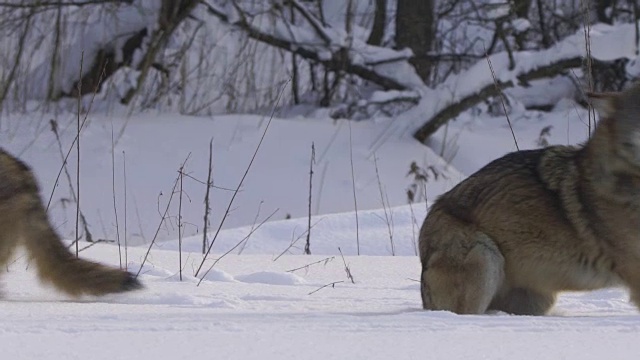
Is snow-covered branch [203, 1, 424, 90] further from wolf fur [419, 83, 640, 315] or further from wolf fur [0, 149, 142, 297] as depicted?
wolf fur [419, 83, 640, 315]

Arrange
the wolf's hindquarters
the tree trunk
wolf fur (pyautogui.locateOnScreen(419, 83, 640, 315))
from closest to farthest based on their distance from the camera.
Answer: wolf fur (pyautogui.locateOnScreen(419, 83, 640, 315)), the wolf's hindquarters, the tree trunk

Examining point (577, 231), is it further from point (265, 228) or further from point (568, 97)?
point (568, 97)

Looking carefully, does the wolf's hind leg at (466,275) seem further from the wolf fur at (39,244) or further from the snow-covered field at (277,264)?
the wolf fur at (39,244)

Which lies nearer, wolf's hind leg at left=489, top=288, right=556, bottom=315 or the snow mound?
wolf's hind leg at left=489, top=288, right=556, bottom=315

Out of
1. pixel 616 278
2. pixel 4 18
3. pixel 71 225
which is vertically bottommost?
pixel 71 225

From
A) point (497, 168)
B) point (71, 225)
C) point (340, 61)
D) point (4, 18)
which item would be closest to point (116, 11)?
point (4, 18)

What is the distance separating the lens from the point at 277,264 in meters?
6.93

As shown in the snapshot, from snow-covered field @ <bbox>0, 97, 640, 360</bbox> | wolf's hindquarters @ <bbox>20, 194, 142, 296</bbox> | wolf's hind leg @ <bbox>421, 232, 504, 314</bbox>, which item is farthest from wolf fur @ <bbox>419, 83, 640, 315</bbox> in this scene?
wolf's hindquarters @ <bbox>20, 194, 142, 296</bbox>

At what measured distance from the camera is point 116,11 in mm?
13391

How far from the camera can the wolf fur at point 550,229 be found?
16.1ft

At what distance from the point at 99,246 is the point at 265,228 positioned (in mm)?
1713

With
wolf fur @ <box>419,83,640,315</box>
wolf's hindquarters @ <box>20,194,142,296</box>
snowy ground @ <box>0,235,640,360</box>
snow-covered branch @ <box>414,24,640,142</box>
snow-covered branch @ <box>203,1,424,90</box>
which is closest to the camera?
snowy ground @ <box>0,235,640,360</box>

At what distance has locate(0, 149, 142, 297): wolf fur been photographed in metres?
5.20

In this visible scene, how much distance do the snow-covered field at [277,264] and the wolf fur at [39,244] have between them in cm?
9
